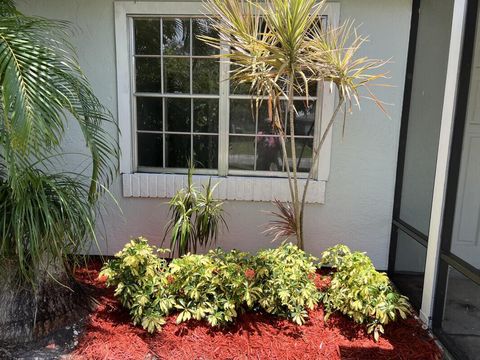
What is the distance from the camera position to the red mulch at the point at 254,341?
262 cm

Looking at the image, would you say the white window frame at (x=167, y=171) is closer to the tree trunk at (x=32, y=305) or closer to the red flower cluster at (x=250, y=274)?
the red flower cluster at (x=250, y=274)

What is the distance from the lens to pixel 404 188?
12.0 ft

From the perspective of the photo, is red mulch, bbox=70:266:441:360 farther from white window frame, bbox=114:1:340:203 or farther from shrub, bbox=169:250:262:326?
white window frame, bbox=114:1:340:203

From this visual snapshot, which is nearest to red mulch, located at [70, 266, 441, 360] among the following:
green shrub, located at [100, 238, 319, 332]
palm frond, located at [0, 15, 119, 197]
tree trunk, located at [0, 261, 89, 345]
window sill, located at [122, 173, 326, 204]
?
green shrub, located at [100, 238, 319, 332]

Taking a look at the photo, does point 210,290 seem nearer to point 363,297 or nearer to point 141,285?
point 141,285

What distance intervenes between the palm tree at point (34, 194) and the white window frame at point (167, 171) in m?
0.95

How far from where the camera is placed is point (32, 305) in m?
2.68

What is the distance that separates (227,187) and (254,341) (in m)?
1.61

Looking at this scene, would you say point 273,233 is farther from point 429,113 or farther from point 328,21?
point 328,21

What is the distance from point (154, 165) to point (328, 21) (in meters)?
2.26

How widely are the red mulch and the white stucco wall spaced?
3.70ft

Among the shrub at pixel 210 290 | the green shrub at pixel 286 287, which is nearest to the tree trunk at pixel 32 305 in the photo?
the shrub at pixel 210 290

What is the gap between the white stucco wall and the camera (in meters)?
3.59

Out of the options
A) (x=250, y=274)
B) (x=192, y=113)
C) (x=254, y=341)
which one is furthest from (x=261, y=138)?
(x=254, y=341)
